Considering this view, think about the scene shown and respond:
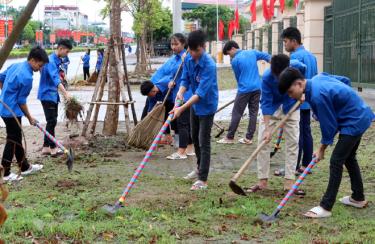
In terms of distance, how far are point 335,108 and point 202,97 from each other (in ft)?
5.02

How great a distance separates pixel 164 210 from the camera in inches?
212

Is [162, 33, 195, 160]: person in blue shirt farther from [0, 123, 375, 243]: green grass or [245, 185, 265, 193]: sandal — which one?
[245, 185, 265, 193]: sandal

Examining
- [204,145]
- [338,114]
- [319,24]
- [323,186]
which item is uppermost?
[319,24]

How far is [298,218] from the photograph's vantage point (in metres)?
5.17

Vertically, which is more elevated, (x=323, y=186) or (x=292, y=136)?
(x=292, y=136)

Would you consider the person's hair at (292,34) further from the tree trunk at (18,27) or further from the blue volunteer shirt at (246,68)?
the tree trunk at (18,27)

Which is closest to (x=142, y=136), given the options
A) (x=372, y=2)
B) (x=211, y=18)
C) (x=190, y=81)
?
(x=190, y=81)

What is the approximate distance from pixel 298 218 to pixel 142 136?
3768 millimetres

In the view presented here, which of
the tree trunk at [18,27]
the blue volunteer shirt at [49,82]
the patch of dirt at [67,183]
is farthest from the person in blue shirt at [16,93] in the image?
the tree trunk at [18,27]

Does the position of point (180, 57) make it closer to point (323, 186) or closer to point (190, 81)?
point (190, 81)

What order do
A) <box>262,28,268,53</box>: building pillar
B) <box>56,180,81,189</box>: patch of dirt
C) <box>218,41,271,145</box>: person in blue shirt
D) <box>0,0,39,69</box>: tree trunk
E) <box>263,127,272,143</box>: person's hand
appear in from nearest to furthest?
<box>0,0,39,69</box>: tree trunk
<box>263,127,272,143</box>: person's hand
<box>56,180,81,189</box>: patch of dirt
<box>218,41,271,145</box>: person in blue shirt
<box>262,28,268,53</box>: building pillar

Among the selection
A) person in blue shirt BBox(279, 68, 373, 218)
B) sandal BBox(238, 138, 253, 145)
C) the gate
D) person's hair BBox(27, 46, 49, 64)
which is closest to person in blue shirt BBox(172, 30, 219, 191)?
person in blue shirt BBox(279, 68, 373, 218)

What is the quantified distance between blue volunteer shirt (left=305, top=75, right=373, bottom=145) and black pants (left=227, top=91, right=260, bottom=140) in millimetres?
4425

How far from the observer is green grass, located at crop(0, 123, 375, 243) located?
15.2ft
